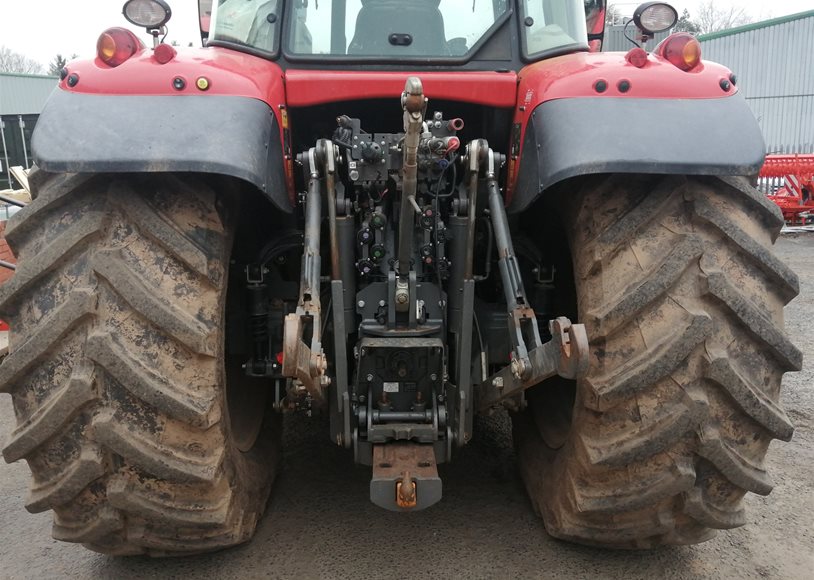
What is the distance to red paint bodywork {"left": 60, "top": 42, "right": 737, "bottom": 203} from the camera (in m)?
2.25

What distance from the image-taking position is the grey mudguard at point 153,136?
80.9 inches

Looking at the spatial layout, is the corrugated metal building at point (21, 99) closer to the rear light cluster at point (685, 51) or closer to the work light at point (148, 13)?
the work light at point (148, 13)

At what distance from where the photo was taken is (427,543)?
2791mm

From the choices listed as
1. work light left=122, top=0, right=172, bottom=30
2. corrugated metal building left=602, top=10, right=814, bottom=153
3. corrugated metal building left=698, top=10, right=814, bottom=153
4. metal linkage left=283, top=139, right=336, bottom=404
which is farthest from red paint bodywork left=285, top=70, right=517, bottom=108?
corrugated metal building left=698, top=10, right=814, bottom=153

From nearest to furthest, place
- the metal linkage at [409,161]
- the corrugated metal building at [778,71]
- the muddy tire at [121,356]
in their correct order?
the metal linkage at [409,161] → the muddy tire at [121,356] → the corrugated metal building at [778,71]

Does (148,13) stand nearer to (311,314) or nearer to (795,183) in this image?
(311,314)

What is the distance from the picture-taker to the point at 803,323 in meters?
6.34

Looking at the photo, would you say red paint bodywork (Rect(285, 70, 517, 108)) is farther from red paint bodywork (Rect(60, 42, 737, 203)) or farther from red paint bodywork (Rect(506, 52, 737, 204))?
red paint bodywork (Rect(506, 52, 737, 204))

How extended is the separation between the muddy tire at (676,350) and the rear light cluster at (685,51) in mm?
428

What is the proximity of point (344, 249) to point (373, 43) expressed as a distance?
0.94 meters

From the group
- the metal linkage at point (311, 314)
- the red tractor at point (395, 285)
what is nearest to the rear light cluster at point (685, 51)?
the red tractor at point (395, 285)

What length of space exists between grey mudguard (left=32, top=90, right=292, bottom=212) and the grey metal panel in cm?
2642

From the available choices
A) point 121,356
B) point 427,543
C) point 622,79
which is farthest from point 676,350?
point 121,356

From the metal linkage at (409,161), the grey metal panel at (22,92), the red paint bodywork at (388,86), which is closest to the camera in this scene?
the metal linkage at (409,161)
